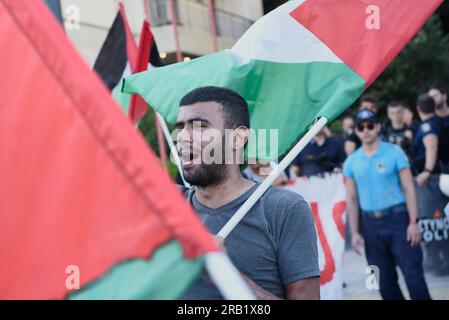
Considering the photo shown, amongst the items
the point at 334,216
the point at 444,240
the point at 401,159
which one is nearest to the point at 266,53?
the point at 401,159

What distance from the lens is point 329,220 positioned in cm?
650

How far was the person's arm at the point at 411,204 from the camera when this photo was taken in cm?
586

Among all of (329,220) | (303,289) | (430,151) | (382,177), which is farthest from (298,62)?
(430,151)

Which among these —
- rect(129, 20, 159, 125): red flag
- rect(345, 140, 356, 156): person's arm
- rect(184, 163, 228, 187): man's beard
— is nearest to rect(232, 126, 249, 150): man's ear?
rect(184, 163, 228, 187): man's beard

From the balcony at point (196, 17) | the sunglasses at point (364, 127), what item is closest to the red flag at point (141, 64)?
the sunglasses at point (364, 127)

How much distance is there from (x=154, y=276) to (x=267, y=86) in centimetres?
223

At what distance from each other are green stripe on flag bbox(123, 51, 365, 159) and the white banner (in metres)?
2.86

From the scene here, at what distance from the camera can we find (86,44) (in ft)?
48.7

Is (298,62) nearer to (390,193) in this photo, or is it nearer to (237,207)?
(237,207)

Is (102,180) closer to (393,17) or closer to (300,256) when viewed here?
(300,256)

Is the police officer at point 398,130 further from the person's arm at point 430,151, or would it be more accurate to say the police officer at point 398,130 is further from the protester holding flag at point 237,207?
the protester holding flag at point 237,207

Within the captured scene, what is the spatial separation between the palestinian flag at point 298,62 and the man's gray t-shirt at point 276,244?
0.81 metres

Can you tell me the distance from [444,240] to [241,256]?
550 centimetres

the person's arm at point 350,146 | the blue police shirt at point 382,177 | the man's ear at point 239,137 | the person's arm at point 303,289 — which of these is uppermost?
the person's arm at point 350,146
